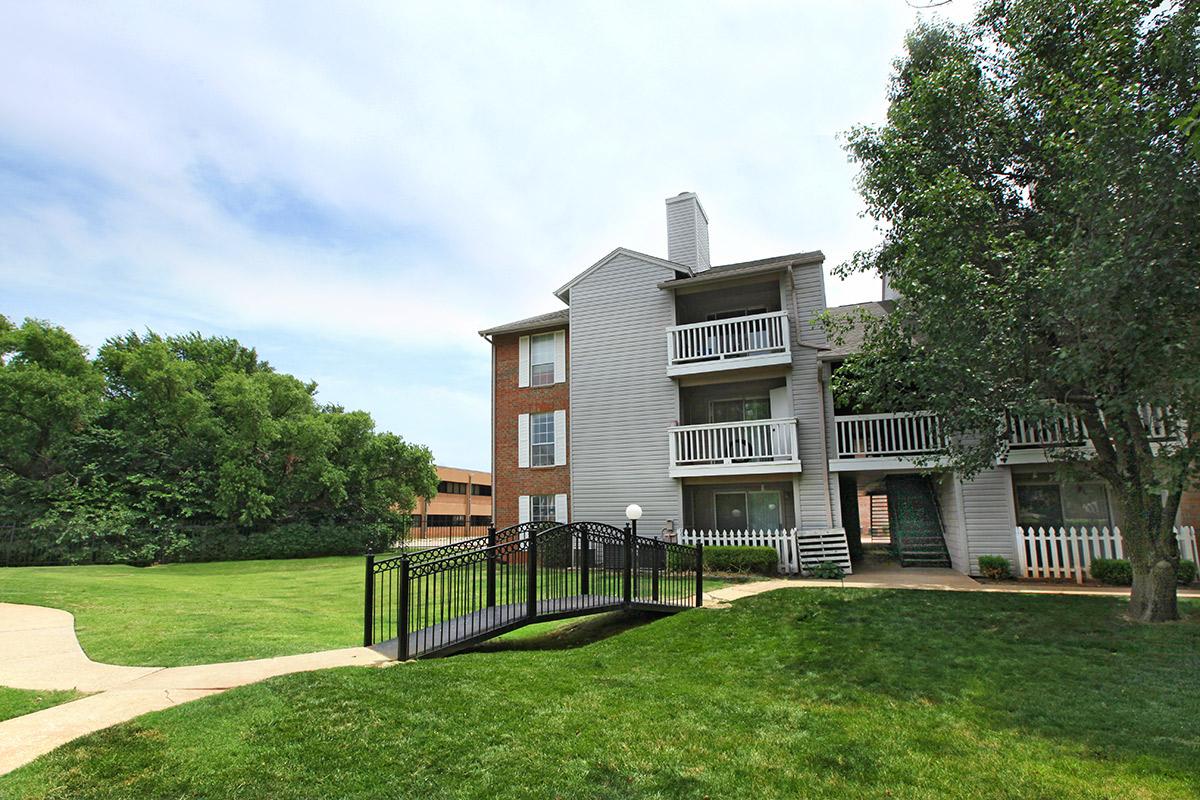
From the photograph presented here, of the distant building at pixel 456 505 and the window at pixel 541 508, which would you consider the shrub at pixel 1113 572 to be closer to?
the window at pixel 541 508

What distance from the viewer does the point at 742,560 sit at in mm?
14805

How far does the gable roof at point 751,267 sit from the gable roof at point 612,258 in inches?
15.0

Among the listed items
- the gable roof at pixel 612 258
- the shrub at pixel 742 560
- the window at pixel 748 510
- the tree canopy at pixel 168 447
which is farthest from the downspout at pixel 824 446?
the tree canopy at pixel 168 447

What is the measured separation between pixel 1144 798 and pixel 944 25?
11.5 m

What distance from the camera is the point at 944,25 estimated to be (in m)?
10.5

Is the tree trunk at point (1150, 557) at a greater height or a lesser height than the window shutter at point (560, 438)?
lesser

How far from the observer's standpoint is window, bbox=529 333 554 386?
20.1m

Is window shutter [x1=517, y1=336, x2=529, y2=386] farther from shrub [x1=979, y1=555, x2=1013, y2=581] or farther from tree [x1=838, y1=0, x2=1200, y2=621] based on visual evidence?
shrub [x1=979, y1=555, x2=1013, y2=581]

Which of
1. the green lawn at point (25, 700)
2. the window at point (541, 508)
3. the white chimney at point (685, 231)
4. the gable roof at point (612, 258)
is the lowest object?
the green lawn at point (25, 700)

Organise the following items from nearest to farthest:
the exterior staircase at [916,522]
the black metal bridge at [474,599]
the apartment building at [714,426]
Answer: the black metal bridge at [474,599], the apartment building at [714,426], the exterior staircase at [916,522]

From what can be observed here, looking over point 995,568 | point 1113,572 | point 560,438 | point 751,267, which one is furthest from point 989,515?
point 560,438

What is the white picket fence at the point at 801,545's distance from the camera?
14.9 m

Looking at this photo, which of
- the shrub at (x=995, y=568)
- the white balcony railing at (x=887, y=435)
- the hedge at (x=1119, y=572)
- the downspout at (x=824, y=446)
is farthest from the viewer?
the downspout at (x=824, y=446)

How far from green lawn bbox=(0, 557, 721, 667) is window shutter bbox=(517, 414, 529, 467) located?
5870 mm
